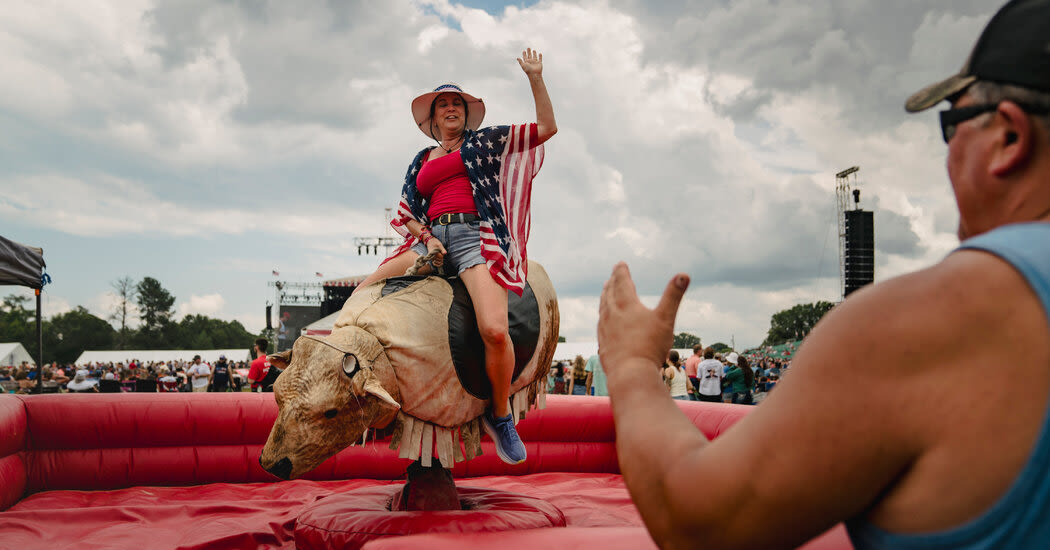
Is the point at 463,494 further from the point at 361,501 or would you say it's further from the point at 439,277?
the point at 439,277

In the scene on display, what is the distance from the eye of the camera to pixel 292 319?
3738 cm

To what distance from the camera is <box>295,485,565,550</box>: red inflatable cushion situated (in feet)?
Answer: 8.39

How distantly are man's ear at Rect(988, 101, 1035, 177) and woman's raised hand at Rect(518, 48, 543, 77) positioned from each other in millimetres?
2164

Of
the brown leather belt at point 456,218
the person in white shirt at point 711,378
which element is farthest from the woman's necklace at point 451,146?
the person in white shirt at point 711,378

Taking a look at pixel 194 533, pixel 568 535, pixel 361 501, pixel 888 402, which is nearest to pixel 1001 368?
pixel 888 402

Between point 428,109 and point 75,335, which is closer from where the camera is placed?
point 428,109

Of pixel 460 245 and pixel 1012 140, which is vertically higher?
pixel 460 245

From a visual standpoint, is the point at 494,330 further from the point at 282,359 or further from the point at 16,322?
the point at 16,322

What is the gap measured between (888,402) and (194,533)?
11.2ft

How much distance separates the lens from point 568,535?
1.57m

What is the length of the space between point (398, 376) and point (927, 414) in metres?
2.21

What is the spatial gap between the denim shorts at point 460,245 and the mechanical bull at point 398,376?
11 cm

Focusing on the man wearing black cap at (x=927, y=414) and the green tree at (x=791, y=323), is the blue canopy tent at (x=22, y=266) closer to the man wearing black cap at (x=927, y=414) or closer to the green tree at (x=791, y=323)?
the man wearing black cap at (x=927, y=414)

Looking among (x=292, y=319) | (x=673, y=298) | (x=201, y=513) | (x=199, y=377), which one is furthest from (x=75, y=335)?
(x=673, y=298)
